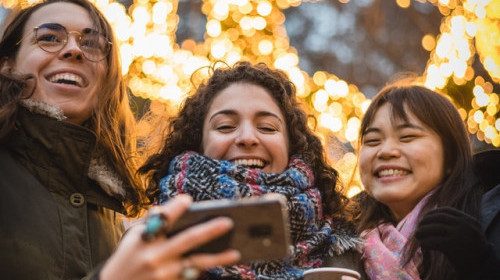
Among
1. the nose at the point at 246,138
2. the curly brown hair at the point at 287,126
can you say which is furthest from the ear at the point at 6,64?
the nose at the point at 246,138

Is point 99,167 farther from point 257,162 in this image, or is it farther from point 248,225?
point 248,225

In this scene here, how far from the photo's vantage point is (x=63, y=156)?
239cm

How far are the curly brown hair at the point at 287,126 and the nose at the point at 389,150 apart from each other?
0.75 feet

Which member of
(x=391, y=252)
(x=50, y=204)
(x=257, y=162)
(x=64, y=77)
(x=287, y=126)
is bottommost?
(x=391, y=252)

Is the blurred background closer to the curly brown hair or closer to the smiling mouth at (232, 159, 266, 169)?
the curly brown hair

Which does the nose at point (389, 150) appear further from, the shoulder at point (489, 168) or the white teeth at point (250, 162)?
the white teeth at point (250, 162)

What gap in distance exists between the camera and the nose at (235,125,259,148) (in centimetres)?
244

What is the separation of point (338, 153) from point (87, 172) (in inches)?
55.9

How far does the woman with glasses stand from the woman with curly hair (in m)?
0.23

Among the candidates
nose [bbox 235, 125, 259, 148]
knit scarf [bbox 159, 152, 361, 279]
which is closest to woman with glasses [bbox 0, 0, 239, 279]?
knit scarf [bbox 159, 152, 361, 279]

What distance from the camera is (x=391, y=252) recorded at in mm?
2582

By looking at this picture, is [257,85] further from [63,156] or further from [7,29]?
[7,29]

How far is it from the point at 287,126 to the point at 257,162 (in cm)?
33

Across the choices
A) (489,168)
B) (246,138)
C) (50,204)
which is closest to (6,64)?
(50,204)
